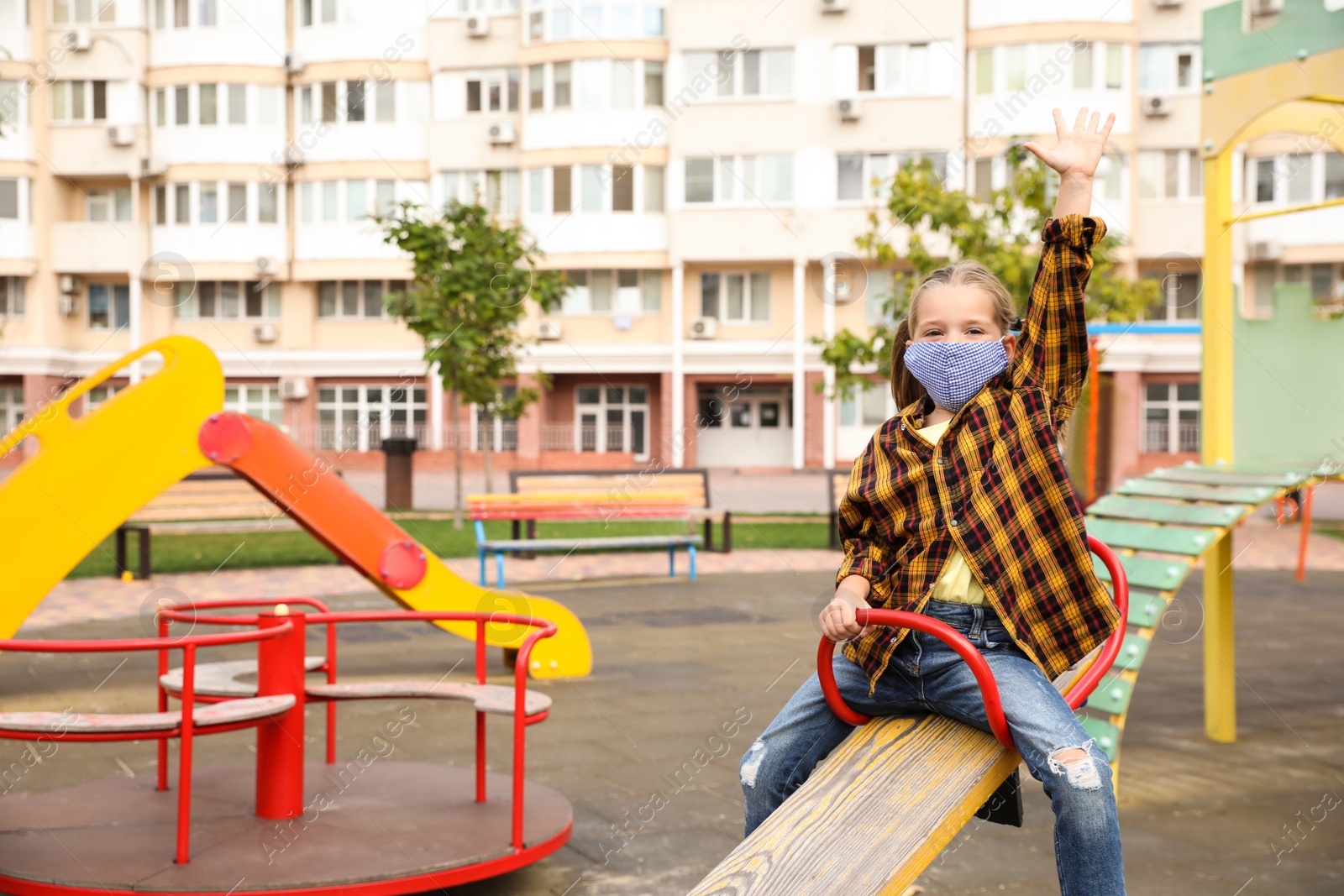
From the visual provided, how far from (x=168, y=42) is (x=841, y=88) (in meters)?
18.8

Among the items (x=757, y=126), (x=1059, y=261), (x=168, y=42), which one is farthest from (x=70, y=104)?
(x=1059, y=261)

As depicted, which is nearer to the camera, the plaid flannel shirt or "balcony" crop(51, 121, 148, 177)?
the plaid flannel shirt

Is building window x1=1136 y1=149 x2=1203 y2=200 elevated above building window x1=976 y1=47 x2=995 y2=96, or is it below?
below

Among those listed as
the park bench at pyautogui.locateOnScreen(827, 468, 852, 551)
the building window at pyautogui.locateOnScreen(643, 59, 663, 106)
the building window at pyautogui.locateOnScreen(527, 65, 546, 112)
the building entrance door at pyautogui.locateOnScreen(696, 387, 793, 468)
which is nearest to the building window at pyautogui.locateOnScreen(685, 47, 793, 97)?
the building window at pyautogui.locateOnScreen(643, 59, 663, 106)

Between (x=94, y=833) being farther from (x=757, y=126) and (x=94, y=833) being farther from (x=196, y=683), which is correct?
(x=757, y=126)

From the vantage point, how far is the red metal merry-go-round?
395 cm

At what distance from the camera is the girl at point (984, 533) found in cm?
261

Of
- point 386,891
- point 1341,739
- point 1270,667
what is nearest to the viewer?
point 386,891

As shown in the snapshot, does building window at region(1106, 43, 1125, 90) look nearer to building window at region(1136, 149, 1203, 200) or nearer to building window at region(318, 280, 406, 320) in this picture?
building window at region(1136, 149, 1203, 200)

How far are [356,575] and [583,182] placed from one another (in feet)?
78.1

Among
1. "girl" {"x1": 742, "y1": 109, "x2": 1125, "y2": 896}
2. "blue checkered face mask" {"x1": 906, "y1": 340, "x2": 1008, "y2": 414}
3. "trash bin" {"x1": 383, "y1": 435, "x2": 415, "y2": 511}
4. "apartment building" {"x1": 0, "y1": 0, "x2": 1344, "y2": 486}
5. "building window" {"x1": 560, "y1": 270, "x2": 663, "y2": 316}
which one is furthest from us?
"building window" {"x1": 560, "y1": 270, "x2": 663, "y2": 316}

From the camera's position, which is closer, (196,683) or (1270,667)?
(196,683)

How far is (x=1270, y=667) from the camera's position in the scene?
27.9ft

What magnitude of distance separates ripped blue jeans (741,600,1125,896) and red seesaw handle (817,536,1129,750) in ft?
0.10
